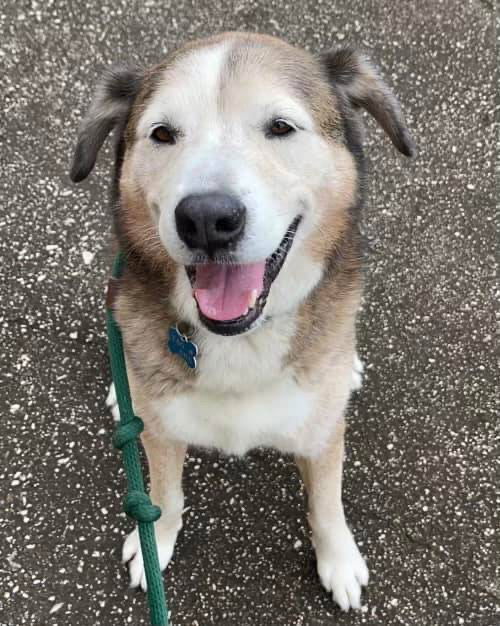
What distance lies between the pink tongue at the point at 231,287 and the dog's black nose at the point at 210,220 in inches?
6.6

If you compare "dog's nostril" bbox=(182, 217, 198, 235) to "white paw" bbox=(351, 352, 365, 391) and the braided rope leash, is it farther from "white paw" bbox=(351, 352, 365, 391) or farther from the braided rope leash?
"white paw" bbox=(351, 352, 365, 391)

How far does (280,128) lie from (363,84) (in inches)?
17.1

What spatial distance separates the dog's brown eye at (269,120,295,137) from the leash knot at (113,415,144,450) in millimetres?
911

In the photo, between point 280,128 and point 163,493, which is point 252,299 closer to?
point 280,128

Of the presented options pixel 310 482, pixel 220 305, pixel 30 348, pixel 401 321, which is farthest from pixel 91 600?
pixel 401 321

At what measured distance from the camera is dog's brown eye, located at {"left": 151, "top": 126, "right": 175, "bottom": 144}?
5.99 feet

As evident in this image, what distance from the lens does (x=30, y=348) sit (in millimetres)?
3027

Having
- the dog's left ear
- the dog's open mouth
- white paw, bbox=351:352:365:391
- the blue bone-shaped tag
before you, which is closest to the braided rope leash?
the blue bone-shaped tag

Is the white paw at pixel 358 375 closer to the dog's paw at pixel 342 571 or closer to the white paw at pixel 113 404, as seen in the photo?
the dog's paw at pixel 342 571

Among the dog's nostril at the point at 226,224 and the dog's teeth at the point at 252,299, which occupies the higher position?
the dog's nostril at the point at 226,224

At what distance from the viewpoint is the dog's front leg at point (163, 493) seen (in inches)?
87.4

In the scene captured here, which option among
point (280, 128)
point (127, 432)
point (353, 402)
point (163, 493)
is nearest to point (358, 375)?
point (353, 402)

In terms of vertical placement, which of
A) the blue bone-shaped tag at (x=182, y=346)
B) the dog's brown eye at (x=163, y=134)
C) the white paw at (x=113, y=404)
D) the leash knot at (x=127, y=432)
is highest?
the dog's brown eye at (x=163, y=134)

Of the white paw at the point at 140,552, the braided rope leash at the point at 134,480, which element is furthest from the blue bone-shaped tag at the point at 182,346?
the white paw at the point at 140,552
